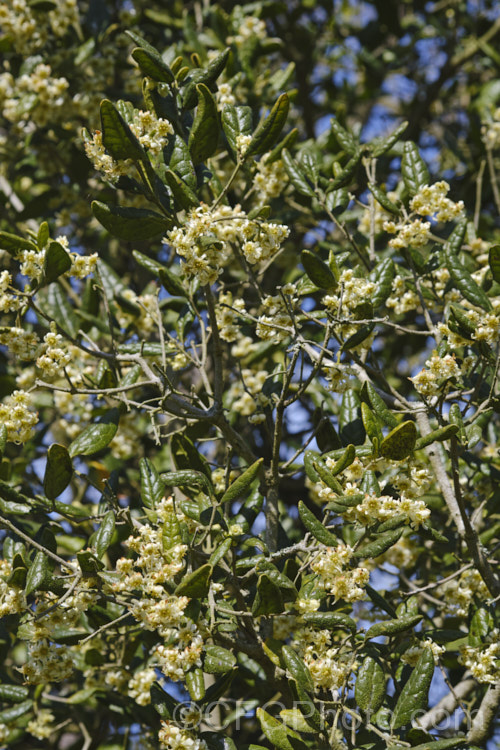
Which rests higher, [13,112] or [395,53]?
[395,53]

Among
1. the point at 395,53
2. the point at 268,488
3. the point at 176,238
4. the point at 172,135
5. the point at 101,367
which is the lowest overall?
the point at 268,488

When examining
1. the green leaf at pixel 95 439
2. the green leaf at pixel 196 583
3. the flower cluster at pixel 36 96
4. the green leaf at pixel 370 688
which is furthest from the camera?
the flower cluster at pixel 36 96

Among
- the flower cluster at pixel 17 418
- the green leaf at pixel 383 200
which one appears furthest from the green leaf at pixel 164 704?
the green leaf at pixel 383 200

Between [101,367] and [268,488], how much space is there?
24.6 inches

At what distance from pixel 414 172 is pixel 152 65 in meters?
0.84

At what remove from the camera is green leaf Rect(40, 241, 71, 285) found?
1729mm

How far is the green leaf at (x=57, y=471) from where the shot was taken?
5.67 feet

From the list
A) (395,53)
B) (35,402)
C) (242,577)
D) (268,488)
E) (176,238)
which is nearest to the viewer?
(176,238)

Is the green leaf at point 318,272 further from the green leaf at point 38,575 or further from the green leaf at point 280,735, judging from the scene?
the green leaf at point 280,735

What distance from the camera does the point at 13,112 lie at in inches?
112

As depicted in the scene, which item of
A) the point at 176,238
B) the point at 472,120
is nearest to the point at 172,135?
the point at 176,238

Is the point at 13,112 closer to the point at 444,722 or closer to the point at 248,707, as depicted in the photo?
the point at 248,707

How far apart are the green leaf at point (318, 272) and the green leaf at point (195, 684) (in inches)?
37.3

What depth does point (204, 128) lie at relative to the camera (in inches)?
68.1
